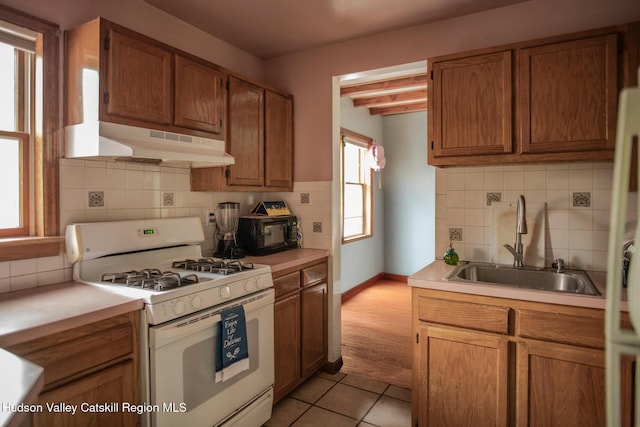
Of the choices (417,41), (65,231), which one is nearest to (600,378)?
(417,41)

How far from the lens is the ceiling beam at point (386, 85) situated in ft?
12.5

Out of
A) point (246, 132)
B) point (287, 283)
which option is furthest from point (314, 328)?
point (246, 132)

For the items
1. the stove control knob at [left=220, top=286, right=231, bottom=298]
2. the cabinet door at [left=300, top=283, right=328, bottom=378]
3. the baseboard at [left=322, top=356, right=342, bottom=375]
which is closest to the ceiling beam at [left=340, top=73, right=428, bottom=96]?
the cabinet door at [left=300, top=283, right=328, bottom=378]

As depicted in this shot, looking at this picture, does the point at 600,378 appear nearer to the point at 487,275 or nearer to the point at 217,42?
the point at 487,275

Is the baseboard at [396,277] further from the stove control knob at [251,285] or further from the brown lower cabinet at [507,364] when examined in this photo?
the stove control knob at [251,285]

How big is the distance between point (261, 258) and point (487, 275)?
4.67ft

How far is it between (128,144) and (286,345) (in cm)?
149

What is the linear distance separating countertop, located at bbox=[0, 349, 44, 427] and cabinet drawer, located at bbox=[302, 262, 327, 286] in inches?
70.5

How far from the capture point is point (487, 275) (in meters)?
2.38

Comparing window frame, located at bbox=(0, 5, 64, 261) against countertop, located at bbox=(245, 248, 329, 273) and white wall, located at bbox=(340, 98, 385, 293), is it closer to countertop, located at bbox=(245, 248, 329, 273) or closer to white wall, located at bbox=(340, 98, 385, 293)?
countertop, located at bbox=(245, 248, 329, 273)

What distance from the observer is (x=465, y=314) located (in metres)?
1.94

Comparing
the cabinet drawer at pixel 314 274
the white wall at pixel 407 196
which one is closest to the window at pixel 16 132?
the cabinet drawer at pixel 314 274

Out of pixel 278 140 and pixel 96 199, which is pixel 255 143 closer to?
pixel 278 140

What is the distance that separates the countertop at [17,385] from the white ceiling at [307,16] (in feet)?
6.93
